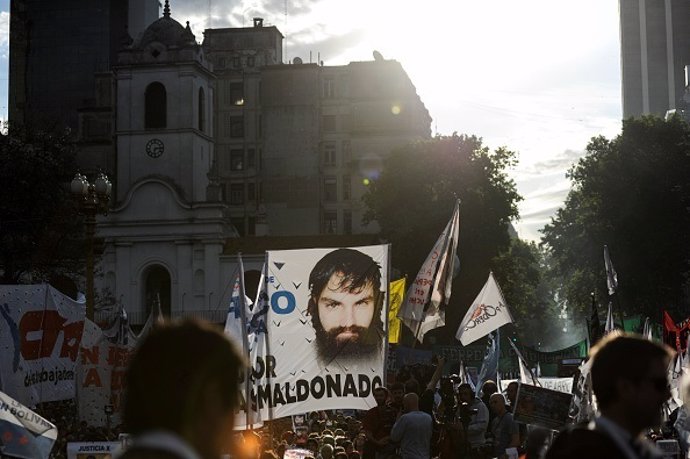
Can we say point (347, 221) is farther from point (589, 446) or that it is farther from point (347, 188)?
point (589, 446)

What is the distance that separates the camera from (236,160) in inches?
3723

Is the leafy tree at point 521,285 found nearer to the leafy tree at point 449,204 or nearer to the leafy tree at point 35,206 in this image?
the leafy tree at point 449,204

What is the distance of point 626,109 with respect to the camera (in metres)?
172

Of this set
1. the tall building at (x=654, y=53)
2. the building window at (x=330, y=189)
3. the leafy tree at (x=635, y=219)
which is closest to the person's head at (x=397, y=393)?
the leafy tree at (x=635, y=219)

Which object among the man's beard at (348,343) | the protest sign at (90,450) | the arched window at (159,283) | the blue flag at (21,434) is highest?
the arched window at (159,283)

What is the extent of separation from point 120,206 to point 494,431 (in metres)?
59.4

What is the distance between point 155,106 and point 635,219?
1119 inches

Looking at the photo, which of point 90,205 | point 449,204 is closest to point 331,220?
point 449,204

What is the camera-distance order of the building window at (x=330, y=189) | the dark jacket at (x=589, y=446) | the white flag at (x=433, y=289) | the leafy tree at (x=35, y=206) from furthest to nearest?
the building window at (x=330, y=189), the leafy tree at (x=35, y=206), the white flag at (x=433, y=289), the dark jacket at (x=589, y=446)

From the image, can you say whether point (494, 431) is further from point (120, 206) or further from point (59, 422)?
point (120, 206)

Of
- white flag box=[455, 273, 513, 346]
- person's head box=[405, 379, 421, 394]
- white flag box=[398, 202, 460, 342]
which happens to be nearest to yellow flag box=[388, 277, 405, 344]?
white flag box=[455, 273, 513, 346]

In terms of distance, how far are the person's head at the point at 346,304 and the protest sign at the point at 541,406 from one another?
2071mm

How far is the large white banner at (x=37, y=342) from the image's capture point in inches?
692

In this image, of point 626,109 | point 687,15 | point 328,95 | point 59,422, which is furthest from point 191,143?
point 626,109
